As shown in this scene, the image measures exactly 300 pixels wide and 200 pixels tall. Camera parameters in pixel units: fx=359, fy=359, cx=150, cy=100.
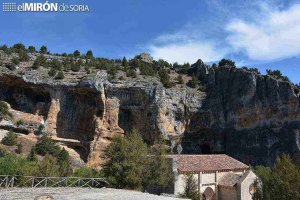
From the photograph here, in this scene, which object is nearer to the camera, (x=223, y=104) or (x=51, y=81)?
(x=51, y=81)

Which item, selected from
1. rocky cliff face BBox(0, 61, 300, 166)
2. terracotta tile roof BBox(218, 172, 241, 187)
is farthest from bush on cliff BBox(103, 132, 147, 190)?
rocky cliff face BBox(0, 61, 300, 166)

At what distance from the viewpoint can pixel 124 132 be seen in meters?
62.5

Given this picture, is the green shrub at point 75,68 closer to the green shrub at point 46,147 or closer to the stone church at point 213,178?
the green shrub at point 46,147

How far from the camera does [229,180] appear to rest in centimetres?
4209

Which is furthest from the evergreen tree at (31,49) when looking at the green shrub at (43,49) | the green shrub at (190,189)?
the green shrub at (190,189)

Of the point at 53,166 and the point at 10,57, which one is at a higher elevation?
the point at 10,57

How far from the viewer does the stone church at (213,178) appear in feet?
128

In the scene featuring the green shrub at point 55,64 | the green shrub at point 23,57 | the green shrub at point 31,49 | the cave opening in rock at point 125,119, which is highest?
the green shrub at point 31,49

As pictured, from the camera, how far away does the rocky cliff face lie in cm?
5884

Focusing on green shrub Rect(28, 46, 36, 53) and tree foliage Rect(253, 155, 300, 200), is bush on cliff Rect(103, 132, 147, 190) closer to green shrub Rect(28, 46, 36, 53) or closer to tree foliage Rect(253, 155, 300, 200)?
tree foliage Rect(253, 155, 300, 200)

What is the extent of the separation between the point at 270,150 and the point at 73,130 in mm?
33177

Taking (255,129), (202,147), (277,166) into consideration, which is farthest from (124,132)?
(277,166)

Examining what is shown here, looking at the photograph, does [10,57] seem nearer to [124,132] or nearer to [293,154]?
[124,132]

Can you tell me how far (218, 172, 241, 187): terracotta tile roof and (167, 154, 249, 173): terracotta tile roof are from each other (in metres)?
1.00
